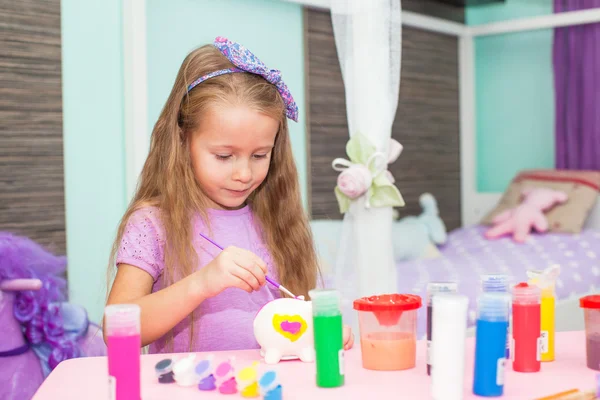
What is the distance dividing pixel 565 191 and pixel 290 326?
2.67m

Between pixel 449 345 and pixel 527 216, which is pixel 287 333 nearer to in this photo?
pixel 449 345

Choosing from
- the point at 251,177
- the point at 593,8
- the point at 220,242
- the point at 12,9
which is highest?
the point at 593,8

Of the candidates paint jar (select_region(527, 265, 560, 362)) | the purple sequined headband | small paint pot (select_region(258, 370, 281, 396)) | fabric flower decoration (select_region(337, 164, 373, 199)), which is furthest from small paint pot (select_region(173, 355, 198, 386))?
fabric flower decoration (select_region(337, 164, 373, 199))

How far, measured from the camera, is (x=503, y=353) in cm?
90

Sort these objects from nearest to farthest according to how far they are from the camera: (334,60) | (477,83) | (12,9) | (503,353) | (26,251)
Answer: (503,353), (26,251), (12,9), (334,60), (477,83)

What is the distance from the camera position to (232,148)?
4.34 feet

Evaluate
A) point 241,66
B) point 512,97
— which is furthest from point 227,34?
point 512,97

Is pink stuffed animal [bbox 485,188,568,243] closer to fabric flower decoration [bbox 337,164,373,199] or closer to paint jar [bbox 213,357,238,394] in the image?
fabric flower decoration [bbox 337,164,373,199]

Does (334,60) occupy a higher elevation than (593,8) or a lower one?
lower

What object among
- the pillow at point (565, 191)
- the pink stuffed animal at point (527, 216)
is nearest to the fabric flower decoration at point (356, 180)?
the pink stuffed animal at point (527, 216)

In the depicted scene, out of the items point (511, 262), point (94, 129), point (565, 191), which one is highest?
point (94, 129)

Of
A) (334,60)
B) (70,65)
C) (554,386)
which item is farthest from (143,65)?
(554,386)

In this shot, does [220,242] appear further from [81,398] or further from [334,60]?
[334,60]

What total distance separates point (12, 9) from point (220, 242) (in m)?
1.29
